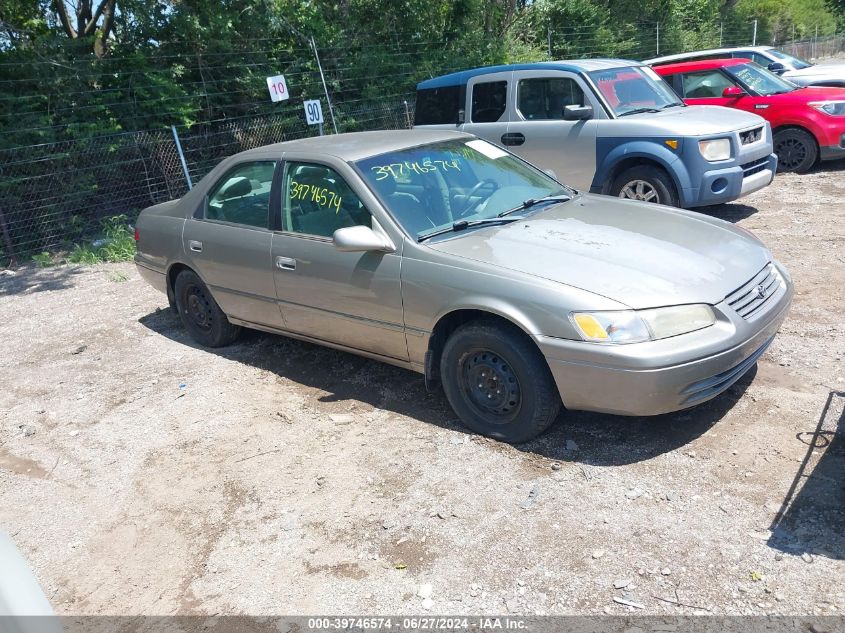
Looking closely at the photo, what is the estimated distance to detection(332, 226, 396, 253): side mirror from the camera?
4.38 m

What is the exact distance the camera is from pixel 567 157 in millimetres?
8391

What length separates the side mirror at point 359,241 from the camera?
4379mm

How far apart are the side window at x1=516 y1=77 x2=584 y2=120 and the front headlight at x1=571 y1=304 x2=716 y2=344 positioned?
17.1 feet

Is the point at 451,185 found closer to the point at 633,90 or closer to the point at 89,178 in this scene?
the point at 633,90

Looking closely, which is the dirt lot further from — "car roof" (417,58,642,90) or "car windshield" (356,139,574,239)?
"car roof" (417,58,642,90)

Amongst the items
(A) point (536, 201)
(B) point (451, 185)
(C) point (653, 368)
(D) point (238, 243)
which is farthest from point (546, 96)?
(C) point (653, 368)

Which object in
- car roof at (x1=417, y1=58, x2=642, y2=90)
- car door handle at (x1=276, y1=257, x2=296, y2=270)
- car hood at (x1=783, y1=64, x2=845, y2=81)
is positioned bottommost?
car hood at (x1=783, y1=64, x2=845, y2=81)

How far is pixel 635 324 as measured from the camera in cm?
366

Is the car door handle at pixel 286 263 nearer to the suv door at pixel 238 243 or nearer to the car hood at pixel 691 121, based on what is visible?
the suv door at pixel 238 243

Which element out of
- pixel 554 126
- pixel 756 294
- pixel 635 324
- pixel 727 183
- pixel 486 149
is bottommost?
pixel 727 183

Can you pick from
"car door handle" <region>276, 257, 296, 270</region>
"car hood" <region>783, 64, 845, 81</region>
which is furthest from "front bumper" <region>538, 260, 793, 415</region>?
"car hood" <region>783, 64, 845, 81</region>

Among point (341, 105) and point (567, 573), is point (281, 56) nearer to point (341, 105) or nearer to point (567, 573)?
point (341, 105)

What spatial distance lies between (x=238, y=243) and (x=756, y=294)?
3.39 meters

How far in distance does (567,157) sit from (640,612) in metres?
6.25
